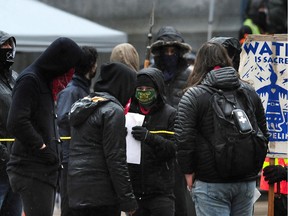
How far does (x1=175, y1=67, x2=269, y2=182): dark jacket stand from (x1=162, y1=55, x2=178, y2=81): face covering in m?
2.87

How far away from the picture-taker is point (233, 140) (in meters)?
6.76

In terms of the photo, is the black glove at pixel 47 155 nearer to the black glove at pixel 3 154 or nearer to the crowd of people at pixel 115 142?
the crowd of people at pixel 115 142

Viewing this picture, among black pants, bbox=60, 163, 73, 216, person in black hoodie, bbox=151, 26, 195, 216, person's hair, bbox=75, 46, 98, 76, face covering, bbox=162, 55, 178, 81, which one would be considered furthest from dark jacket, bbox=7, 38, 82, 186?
face covering, bbox=162, 55, 178, 81

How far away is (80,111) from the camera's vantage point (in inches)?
275

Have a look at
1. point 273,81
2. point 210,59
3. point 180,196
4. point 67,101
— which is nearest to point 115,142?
Result: point 210,59

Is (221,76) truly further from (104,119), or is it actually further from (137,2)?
(137,2)

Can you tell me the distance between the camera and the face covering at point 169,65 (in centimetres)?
986

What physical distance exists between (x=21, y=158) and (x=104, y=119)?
0.81 metres

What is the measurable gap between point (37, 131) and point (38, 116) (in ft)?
0.37

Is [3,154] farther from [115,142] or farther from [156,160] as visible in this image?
[115,142]

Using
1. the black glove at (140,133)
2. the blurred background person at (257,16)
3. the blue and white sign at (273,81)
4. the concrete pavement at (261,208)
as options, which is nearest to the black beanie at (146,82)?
the black glove at (140,133)

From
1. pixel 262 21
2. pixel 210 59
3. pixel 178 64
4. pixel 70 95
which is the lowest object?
pixel 70 95

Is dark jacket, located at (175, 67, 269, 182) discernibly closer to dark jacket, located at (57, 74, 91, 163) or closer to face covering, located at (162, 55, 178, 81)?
dark jacket, located at (57, 74, 91, 163)

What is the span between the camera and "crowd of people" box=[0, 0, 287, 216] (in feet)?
22.6
